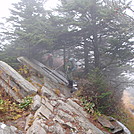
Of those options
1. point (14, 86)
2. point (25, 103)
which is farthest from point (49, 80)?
point (25, 103)

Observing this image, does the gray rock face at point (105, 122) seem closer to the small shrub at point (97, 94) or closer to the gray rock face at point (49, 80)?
the small shrub at point (97, 94)

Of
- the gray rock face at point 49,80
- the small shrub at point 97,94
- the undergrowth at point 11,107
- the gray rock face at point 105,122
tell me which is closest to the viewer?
the undergrowth at point 11,107

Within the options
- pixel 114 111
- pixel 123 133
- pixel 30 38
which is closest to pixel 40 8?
pixel 30 38

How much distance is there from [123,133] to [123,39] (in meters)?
6.44

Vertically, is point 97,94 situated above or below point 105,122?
above

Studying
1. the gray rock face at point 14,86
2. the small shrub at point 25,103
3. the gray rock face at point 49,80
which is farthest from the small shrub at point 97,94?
the small shrub at point 25,103

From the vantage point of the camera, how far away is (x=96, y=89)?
23.6ft

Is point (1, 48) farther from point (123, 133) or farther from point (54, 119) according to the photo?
point (123, 133)

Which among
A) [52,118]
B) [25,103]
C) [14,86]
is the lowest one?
[52,118]

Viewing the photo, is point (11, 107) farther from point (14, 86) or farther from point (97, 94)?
point (97, 94)

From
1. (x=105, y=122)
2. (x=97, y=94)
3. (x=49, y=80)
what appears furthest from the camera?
(x=49, y=80)

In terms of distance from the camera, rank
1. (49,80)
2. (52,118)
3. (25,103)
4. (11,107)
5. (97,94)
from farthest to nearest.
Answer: (49,80) < (97,94) < (25,103) < (11,107) < (52,118)

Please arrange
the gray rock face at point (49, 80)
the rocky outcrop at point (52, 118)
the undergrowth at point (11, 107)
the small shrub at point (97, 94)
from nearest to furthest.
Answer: the rocky outcrop at point (52, 118), the undergrowth at point (11, 107), the small shrub at point (97, 94), the gray rock face at point (49, 80)

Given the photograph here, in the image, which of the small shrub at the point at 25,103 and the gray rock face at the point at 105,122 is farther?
the gray rock face at the point at 105,122
